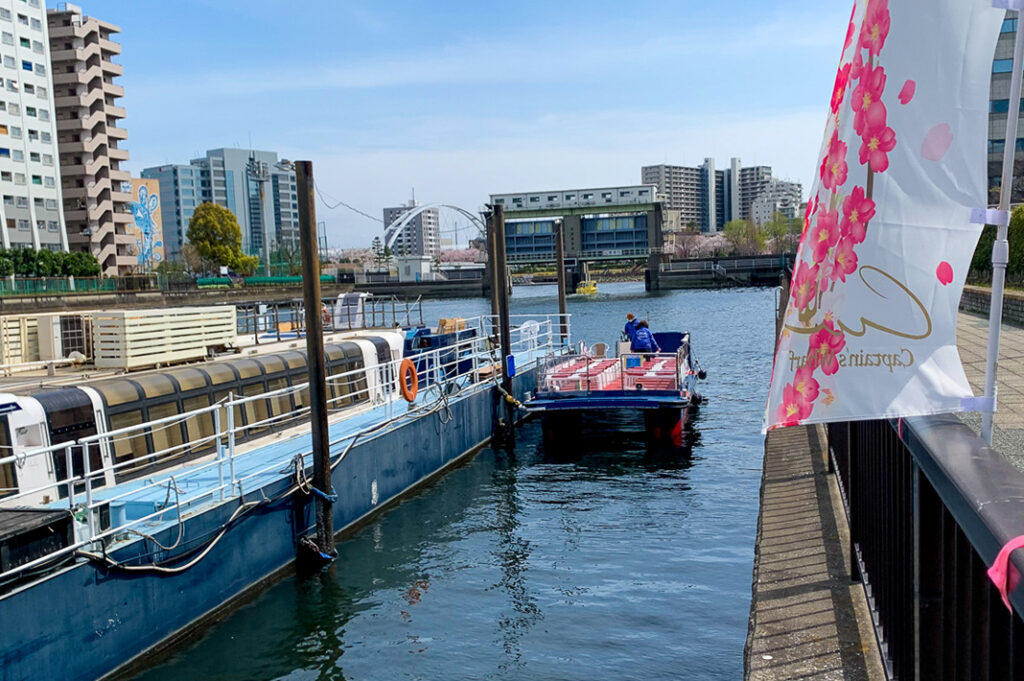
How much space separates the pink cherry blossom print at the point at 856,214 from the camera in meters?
3.65

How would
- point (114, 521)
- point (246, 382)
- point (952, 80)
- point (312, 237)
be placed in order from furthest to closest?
point (246, 382) → point (312, 237) → point (114, 521) → point (952, 80)

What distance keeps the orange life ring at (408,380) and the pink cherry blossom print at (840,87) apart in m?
15.3

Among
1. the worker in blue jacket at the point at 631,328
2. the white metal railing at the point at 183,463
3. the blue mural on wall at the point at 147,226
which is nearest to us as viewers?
the white metal railing at the point at 183,463

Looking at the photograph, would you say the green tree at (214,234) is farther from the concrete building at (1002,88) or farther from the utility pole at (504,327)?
the concrete building at (1002,88)

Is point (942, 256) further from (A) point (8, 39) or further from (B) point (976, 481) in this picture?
(A) point (8, 39)

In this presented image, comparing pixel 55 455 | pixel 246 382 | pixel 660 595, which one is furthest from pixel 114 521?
pixel 660 595

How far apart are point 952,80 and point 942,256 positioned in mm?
664

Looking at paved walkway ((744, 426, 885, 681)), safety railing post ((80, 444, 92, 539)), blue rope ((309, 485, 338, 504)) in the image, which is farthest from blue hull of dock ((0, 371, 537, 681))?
paved walkway ((744, 426, 885, 681))

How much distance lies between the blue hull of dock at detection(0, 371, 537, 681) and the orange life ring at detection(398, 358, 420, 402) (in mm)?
938

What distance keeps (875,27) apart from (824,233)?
0.86 meters

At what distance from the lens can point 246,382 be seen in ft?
54.7

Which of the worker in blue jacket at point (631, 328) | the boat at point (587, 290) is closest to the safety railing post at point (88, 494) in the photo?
the worker in blue jacket at point (631, 328)

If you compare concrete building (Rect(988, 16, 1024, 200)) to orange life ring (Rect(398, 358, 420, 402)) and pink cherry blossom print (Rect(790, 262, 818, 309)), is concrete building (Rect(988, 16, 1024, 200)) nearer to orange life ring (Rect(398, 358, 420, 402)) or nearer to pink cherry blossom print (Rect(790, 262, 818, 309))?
pink cherry blossom print (Rect(790, 262, 818, 309))

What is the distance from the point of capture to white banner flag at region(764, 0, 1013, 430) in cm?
339
